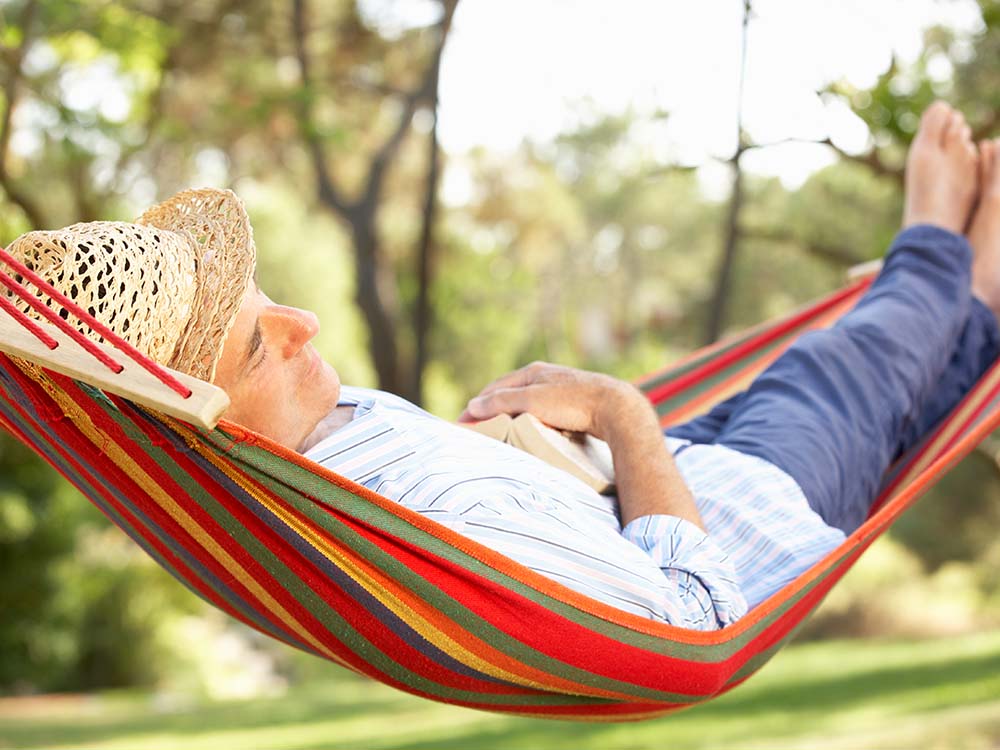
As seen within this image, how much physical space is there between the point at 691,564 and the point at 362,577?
1.44 feet

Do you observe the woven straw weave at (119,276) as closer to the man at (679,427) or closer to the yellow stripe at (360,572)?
the man at (679,427)

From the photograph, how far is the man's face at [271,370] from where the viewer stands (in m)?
1.49

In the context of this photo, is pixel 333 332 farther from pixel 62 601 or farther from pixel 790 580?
pixel 790 580

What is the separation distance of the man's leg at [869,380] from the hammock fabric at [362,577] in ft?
0.99

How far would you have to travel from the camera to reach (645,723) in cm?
633

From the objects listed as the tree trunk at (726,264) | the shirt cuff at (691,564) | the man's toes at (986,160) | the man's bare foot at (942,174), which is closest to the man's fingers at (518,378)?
the shirt cuff at (691,564)

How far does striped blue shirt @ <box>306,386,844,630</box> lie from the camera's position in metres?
1.44

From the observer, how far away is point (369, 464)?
1.54 metres

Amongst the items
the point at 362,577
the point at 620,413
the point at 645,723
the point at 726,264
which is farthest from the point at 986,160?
the point at 645,723

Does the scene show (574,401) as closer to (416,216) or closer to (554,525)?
(554,525)

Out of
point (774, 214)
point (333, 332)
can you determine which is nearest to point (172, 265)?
point (333, 332)

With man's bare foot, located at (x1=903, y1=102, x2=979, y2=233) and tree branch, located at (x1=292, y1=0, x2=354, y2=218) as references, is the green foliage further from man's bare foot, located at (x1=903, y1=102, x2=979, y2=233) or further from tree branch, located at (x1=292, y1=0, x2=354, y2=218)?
man's bare foot, located at (x1=903, y1=102, x2=979, y2=233)

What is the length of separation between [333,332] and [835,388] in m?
11.1

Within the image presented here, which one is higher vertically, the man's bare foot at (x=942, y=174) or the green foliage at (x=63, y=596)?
the man's bare foot at (x=942, y=174)
